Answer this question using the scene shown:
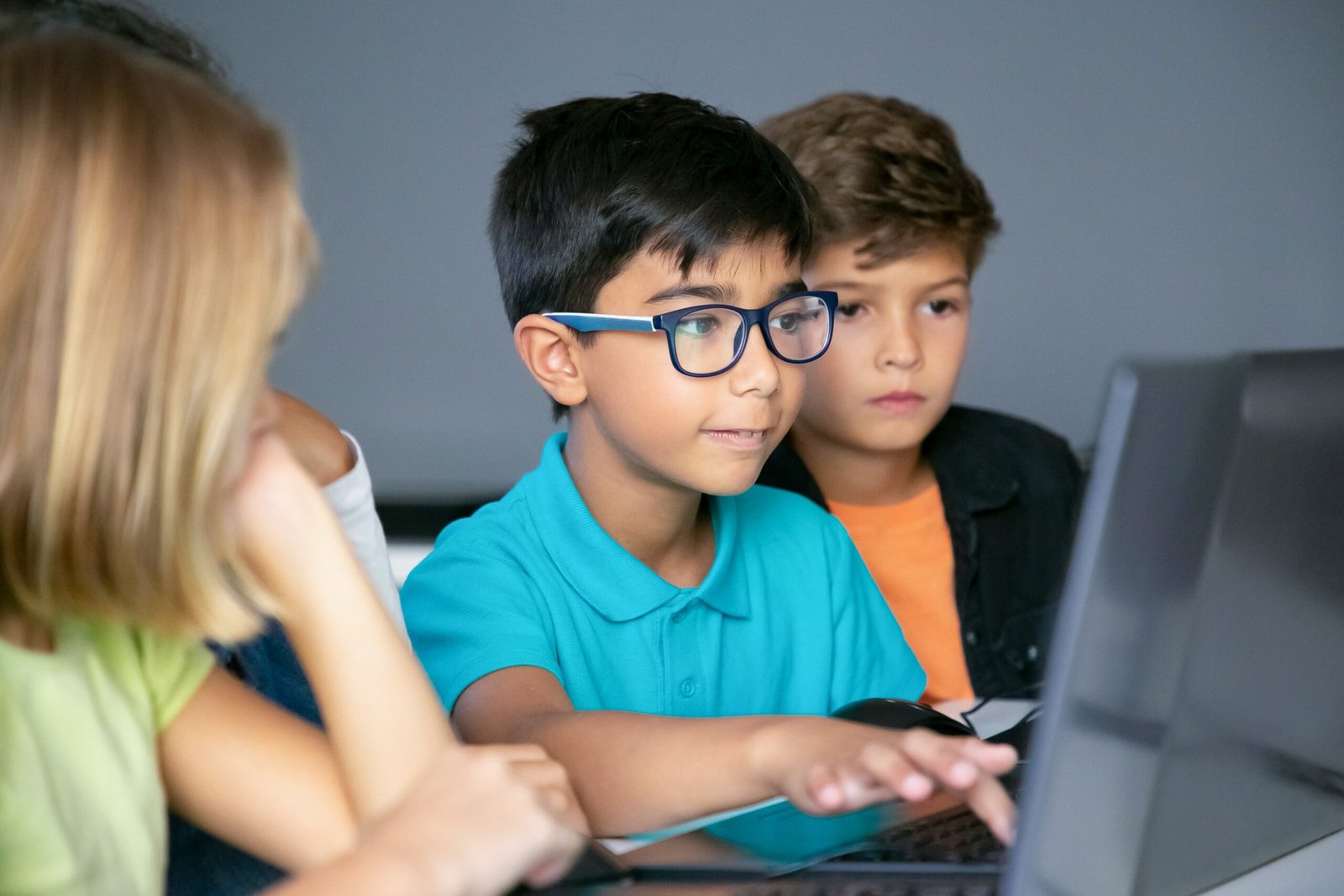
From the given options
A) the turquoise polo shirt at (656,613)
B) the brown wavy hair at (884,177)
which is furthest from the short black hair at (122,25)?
the brown wavy hair at (884,177)

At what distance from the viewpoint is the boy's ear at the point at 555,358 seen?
4.60 feet

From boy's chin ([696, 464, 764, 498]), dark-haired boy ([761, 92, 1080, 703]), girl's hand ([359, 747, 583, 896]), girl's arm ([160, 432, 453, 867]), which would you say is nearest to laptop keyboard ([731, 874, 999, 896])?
girl's hand ([359, 747, 583, 896])

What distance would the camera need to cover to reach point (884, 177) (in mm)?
1821

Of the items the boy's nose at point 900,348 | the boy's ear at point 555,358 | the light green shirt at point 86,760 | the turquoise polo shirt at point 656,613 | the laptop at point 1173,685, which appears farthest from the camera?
the boy's nose at point 900,348

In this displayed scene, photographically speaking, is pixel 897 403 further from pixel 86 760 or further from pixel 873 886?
pixel 86 760

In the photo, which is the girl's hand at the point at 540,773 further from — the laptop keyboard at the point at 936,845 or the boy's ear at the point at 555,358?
the boy's ear at the point at 555,358

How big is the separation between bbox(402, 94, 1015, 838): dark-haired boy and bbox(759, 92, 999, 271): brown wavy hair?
1.04 feet

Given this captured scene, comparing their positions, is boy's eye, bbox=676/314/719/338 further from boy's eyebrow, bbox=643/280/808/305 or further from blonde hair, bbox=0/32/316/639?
blonde hair, bbox=0/32/316/639

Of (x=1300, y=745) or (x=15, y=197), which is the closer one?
(x=15, y=197)

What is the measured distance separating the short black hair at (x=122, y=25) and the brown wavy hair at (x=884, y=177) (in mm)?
846

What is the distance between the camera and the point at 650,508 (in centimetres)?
145

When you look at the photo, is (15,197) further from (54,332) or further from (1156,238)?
(1156,238)

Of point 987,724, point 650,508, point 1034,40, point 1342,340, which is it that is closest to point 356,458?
point 650,508

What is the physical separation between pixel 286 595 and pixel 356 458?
412mm
